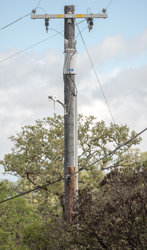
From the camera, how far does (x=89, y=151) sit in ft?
87.6

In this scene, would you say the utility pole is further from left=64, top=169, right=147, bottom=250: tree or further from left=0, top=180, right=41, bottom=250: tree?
left=0, top=180, right=41, bottom=250: tree

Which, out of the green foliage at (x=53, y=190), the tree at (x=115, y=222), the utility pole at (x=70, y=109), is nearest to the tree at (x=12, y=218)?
the green foliage at (x=53, y=190)

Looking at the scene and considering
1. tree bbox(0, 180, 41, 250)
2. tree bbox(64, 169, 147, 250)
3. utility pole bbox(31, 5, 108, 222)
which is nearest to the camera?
tree bbox(64, 169, 147, 250)

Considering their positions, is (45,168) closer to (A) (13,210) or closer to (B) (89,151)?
(B) (89,151)

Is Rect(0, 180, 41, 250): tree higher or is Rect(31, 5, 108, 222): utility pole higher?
Rect(31, 5, 108, 222): utility pole

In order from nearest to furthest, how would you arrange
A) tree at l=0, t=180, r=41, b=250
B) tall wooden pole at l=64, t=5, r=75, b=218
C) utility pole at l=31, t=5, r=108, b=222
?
utility pole at l=31, t=5, r=108, b=222 < tall wooden pole at l=64, t=5, r=75, b=218 < tree at l=0, t=180, r=41, b=250

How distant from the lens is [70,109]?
1270cm

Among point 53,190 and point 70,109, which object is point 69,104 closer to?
point 70,109

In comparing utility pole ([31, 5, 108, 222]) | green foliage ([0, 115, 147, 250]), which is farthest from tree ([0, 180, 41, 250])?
utility pole ([31, 5, 108, 222])

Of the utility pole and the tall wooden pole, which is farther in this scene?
the tall wooden pole

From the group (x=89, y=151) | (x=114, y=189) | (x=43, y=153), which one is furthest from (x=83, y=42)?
(x=89, y=151)

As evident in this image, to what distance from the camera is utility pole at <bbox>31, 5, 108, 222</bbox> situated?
1209cm

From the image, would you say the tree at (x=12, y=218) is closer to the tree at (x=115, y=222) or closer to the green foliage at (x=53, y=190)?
the green foliage at (x=53, y=190)

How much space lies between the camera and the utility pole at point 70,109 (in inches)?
476
